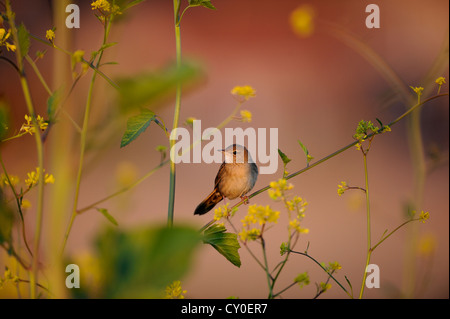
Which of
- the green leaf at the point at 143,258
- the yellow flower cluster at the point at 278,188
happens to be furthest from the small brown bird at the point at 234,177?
the green leaf at the point at 143,258

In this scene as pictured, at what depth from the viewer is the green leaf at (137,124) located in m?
0.56

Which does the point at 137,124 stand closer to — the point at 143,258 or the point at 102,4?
the point at 102,4

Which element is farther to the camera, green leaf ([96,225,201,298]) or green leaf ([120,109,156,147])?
green leaf ([120,109,156,147])

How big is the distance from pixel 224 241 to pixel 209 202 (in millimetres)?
545

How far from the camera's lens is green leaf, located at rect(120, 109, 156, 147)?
562mm

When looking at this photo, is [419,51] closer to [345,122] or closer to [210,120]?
[345,122]

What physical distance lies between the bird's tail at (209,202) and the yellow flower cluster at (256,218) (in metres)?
0.61

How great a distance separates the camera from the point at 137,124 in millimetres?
579

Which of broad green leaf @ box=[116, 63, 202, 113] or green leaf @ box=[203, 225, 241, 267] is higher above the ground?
green leaf @ box=[203, 225, 241, 267]

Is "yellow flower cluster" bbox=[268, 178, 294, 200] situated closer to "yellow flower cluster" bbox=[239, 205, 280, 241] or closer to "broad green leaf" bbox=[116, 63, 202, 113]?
"yellow flower cluster" bbox=[239, 205, 280, 241]

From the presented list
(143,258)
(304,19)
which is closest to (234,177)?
(304,19)

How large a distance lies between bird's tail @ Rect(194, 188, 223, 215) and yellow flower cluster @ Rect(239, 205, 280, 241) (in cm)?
61

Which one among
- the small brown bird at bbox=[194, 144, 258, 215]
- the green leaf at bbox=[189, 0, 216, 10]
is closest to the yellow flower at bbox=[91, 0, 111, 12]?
the green leaf at bbox=[189, 0, 216, 10]

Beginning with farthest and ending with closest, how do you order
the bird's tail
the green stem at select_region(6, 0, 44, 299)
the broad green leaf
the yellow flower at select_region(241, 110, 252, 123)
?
the bird's tail → the yellow flower at select_region(241, 110, 252, 123) → the green stem at select_region(6, 0, 44, 299) → the broad green leaf
